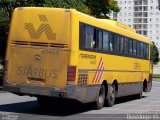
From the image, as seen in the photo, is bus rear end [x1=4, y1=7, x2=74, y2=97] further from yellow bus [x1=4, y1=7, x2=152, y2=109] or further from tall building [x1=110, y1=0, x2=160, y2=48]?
tall building [x1=110, y1=0, x2=160, y2=48]

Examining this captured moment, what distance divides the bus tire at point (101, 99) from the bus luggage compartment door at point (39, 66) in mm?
2782

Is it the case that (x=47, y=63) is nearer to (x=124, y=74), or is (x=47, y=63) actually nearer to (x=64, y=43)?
(x=64, y=43)

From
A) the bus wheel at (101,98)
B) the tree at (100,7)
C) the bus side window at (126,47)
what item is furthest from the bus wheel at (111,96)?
the tree at (100,7)

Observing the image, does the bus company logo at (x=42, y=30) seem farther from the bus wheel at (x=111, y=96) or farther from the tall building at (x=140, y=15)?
the tall building at (x=140, y=15)

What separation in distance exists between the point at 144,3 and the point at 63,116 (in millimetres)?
156656

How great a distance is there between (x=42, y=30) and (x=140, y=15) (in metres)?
156

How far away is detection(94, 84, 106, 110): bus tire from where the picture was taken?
18.0m

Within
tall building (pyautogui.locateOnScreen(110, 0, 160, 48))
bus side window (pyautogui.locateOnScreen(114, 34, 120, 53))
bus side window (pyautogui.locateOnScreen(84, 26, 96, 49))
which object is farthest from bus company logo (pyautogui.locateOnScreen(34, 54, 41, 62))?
tall building (pyautogui.locateOnScreen(110, 0, 160, 48))

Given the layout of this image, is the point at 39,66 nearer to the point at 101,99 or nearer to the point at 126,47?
the point at 101,99

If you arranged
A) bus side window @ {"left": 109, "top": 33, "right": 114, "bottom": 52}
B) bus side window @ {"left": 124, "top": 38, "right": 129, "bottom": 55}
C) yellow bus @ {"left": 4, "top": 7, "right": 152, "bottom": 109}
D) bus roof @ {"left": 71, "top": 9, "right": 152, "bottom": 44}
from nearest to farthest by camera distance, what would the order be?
yellow bus @ {"left": 4, "top": 7, "right": 152, "bottom": 109}
bus roof @ {"left": 71, "top": 9, "right": 152, "bottom": 44}
bus side window @ {"left": 109, "top": 33, "right": 114, "bottom": 52}
bus side window @ {"left": 124, "top": 38, "right": 129, "bottom": 55}

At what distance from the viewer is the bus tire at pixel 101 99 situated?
1803 centimetres

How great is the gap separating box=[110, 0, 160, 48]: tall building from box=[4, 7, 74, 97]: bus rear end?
483 feet

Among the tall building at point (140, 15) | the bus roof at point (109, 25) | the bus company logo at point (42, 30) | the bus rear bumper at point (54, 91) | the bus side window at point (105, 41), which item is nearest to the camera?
the bus rear bumper at point (54, 91)

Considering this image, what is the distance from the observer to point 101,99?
18.4 meters
